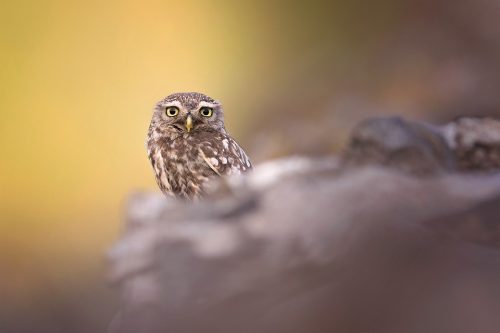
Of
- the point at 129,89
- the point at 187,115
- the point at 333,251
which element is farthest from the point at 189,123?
the point at 129,89

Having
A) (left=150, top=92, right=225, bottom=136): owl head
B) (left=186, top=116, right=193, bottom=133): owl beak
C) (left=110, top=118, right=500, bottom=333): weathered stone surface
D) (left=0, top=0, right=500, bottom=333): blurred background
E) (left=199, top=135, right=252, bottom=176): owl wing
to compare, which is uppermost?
(left=0, top=0, right=500, bottom=333): blurred background

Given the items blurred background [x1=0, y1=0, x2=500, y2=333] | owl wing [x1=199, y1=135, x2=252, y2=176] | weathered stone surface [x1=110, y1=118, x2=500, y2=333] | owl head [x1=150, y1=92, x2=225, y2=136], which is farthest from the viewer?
blurred background [x1=0, y1=0, x2=500, y2=333]

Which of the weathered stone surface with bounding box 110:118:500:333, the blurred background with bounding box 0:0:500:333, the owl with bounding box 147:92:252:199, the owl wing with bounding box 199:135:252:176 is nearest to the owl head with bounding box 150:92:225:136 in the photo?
the owl with bounding box 147:92:252:199

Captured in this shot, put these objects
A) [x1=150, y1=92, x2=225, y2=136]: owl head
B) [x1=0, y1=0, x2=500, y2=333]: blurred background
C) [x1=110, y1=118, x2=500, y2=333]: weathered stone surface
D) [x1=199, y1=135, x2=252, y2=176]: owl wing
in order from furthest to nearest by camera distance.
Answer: [x1=0, y1=0, x2=500, y2=333]: blurred background
[x1=150, y1=92, x2=225, y2=136]: owl head
[x1=199, y1=135, x2=252, y2=176]: owl wing
[x1=110, y1=118, x2=500, y2=333]: weathered stone surface

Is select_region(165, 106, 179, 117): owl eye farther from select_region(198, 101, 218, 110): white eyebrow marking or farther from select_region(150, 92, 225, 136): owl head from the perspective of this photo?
select_region(198, 101, 218, 110): white eyebrow marking

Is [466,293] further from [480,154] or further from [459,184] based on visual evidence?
[480,154]

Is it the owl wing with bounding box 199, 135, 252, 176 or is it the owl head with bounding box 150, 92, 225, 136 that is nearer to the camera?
the owl wing with bounding box 199, 135, 252, 176

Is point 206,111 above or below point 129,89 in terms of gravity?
below

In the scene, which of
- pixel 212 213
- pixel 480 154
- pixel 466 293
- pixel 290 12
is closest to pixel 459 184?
pixel 480 154

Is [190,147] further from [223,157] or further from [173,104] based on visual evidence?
[173,104]
